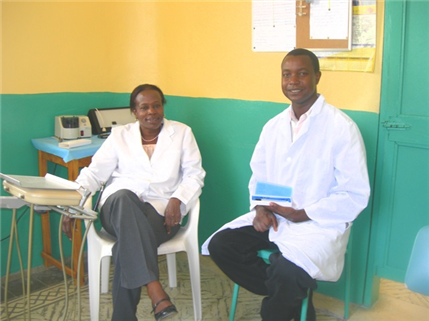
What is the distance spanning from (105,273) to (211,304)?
0.65m

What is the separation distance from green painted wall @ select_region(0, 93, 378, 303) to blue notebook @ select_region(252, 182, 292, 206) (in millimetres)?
525

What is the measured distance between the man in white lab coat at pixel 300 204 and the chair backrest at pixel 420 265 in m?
0.52

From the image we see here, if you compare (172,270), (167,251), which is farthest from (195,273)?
(172,270)

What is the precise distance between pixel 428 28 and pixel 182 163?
1383 millimetres

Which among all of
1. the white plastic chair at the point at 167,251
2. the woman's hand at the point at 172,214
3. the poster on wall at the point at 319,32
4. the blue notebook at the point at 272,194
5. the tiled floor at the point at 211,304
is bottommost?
the tiled floor at the point at 211,304

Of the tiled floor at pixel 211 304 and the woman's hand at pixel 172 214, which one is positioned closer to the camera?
the woman's hand at pixel 172 214

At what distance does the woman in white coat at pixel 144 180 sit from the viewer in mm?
2244

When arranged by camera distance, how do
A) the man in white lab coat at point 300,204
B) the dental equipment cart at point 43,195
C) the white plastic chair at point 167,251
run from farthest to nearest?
the white plastic chair at point 167,251 < the man in white lab coat at point 300,204 < the dental equipment cart at point 43,195

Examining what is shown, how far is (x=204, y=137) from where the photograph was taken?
10.2 feet

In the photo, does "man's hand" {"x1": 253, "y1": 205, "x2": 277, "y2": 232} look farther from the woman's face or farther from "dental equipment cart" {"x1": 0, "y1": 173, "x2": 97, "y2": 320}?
"dental equipment cart" {"x1": 0, "y1": 173, "x2": 97, "y2": 320}

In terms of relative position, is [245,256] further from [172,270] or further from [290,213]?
[172,270]

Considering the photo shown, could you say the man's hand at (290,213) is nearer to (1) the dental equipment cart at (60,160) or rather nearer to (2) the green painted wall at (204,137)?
(2) the green painted wall at (204,137)

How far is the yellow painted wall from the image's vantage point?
2.78m

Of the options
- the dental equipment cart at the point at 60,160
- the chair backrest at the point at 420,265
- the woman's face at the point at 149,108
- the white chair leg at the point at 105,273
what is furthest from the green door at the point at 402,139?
the dental equipment cart at the point at 60,160
